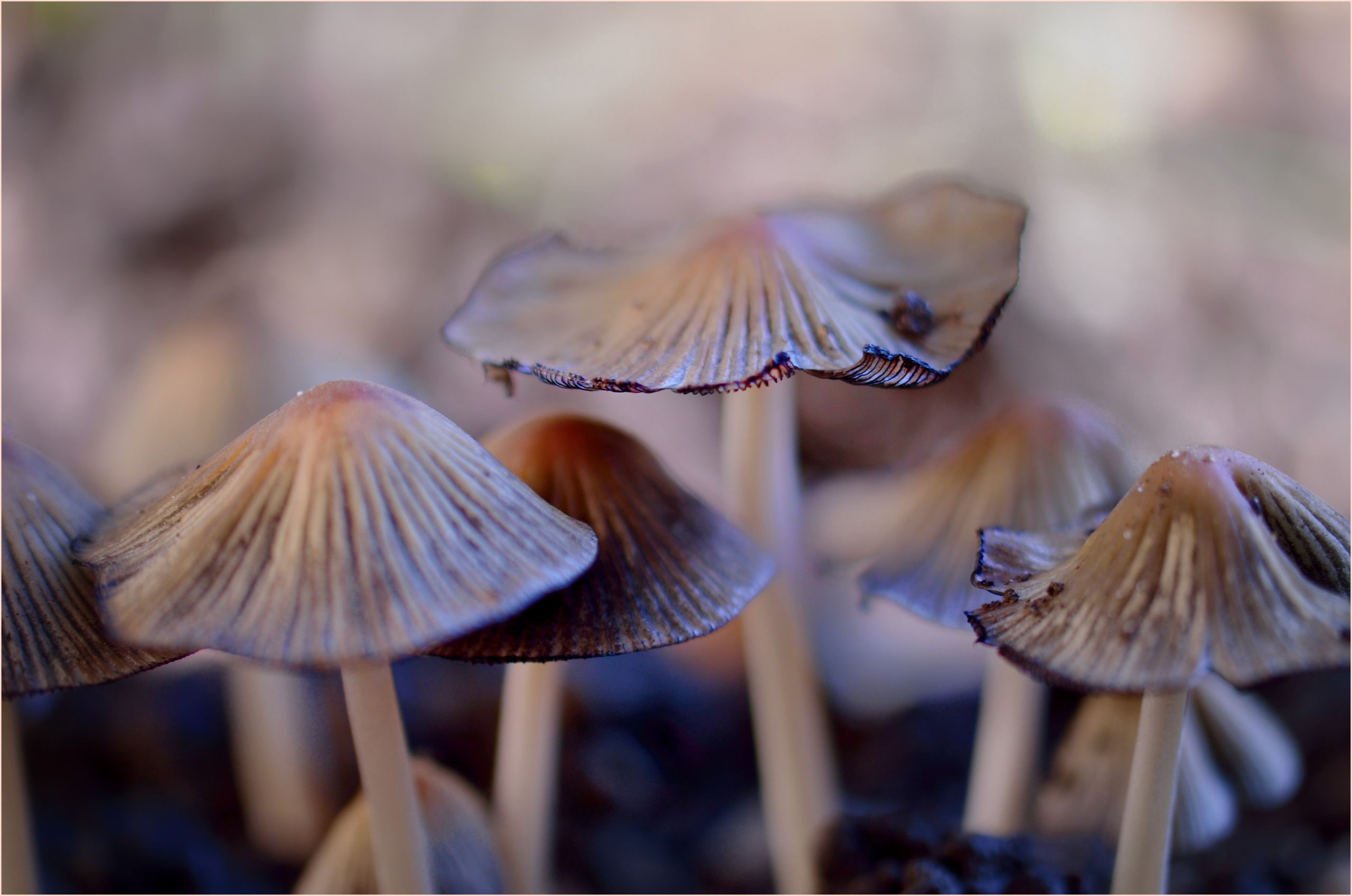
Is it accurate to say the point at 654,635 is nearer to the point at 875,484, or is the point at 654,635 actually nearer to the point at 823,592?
the point at 875,484

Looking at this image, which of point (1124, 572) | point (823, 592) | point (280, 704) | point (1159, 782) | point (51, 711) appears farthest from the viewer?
point (823, 592)

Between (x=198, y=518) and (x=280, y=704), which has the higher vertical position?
(x=198, y=518)

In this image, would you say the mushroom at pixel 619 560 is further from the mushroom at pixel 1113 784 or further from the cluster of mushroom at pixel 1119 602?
the mushroom at pixel 1113 784

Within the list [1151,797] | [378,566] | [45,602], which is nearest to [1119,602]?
[1151,797]

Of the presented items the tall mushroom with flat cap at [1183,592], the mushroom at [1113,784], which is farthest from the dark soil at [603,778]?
the tall mushroom with flat cap at [1183,592]

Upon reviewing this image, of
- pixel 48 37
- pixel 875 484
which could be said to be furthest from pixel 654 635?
pixel 48 37

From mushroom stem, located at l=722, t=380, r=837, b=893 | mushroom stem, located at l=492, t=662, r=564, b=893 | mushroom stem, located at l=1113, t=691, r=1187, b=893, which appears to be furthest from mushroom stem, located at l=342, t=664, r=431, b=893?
mushroom stem, located at l=1113, t=691, r=1187, b=893
